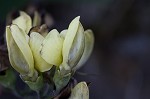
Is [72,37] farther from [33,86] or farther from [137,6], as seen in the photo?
[137,6]

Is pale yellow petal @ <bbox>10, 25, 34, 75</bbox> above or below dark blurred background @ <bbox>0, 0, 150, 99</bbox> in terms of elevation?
above

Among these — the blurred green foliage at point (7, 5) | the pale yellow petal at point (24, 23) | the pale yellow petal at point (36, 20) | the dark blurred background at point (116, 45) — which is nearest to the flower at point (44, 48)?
the pale yellow petal at point (24, 23)

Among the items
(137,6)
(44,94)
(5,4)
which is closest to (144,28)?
(137,6)

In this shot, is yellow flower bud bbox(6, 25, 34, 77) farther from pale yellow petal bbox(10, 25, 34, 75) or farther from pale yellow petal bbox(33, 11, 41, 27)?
pale yellow petal bbox(33, 11, 41, 27)

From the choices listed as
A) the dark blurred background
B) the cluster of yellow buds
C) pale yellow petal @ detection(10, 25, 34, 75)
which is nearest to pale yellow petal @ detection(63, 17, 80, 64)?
the cluster of yellow buds

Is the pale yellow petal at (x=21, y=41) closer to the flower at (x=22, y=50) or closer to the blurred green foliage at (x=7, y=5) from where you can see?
the flower at (x=22, y=50)

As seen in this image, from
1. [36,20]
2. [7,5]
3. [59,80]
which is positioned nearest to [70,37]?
[59,80]

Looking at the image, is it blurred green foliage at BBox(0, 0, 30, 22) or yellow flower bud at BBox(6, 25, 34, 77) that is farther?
blurred green foliage at BBox(0, 0, 30, 22)

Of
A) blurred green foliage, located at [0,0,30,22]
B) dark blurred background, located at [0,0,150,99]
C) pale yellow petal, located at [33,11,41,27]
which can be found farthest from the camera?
dark blurred background, located at [0,0,150,99]

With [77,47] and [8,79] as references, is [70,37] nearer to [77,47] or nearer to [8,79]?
[77,47]
